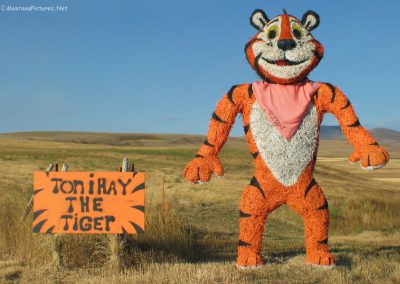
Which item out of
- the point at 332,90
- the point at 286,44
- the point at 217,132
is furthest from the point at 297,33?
the point at 217,132

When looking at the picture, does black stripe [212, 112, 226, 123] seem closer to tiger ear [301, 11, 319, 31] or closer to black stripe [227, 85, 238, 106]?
black stripe [227, 85, 238, 106]

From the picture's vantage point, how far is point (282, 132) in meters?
5.83

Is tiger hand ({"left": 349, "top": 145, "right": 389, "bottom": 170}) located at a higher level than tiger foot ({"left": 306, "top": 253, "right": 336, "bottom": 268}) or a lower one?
higher

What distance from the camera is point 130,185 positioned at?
20.3 feet

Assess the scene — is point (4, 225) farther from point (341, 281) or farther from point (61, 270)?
point (341, 281)

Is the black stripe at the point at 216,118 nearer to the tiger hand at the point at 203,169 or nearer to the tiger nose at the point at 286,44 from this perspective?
the tiger hand at the point at 203,169

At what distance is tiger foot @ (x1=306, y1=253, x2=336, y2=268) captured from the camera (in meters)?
5.98

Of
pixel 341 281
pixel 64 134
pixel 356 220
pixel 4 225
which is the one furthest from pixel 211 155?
pixel 64 134

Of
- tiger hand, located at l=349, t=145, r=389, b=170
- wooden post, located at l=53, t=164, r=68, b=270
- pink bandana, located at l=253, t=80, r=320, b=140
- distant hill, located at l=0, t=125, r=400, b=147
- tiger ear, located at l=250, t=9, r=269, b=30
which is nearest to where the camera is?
pink bandana, located at l=253, t=80, r=320, b=140

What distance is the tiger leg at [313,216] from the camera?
5.88 meters

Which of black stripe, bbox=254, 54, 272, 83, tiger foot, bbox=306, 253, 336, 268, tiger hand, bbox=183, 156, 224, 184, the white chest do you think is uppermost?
black stripe, bbox=254, 54, 272, 83

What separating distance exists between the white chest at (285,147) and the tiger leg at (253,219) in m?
0.26

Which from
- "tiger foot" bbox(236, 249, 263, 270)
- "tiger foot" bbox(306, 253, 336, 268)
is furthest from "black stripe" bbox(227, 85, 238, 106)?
"tiger foot" bbox(306, 253, 336, 268)

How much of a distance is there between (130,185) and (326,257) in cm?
244
